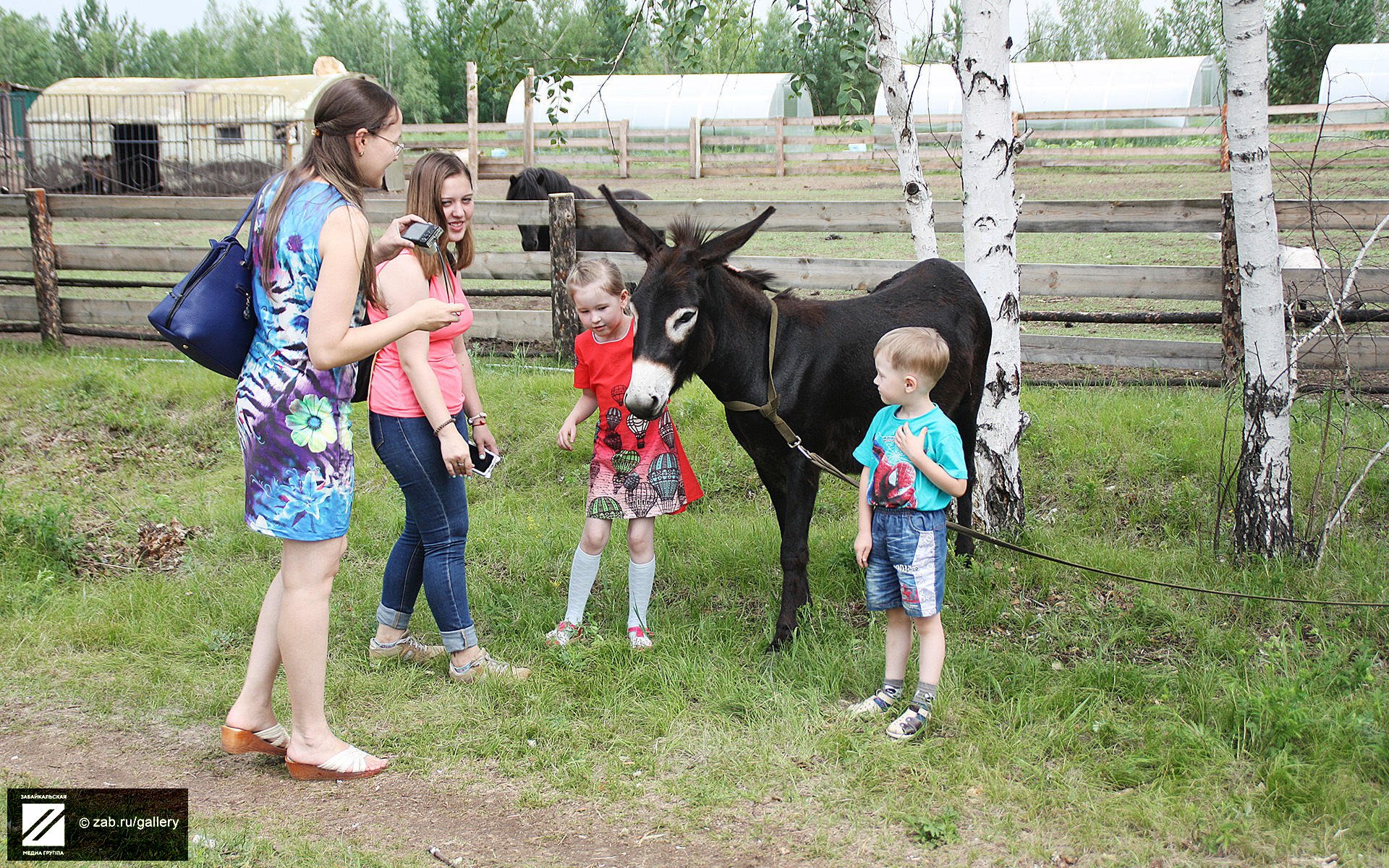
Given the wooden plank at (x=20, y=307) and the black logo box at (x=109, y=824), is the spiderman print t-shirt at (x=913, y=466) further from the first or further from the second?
the wooden plank at (x=20, y=307)

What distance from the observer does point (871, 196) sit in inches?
722

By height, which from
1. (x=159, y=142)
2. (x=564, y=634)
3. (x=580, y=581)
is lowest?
(x=564, y=634)

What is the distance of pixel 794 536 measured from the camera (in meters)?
4.09

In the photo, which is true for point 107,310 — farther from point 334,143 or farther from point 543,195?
point 334,143

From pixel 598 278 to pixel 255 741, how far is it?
6.78 feet

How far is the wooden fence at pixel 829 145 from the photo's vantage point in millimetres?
21266

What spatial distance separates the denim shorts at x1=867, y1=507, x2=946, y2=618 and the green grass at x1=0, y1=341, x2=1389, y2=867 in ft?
1.51

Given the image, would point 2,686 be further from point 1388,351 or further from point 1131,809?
point 1388,351

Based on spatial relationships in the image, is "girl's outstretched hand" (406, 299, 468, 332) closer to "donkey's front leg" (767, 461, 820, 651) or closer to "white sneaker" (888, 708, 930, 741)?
"donkey's front leg" (767, 461, 820, 651)

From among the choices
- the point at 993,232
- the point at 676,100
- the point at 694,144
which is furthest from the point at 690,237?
the point at 676,100

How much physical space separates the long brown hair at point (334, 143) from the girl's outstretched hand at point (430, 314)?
21 cm

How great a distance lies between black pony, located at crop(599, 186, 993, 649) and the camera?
3633 mm

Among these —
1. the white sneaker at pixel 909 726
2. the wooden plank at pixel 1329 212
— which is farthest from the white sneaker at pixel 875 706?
the wooden plank at pixel 1329 212

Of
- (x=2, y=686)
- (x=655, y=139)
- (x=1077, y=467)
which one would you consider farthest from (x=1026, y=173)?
(x=2, y=686)
